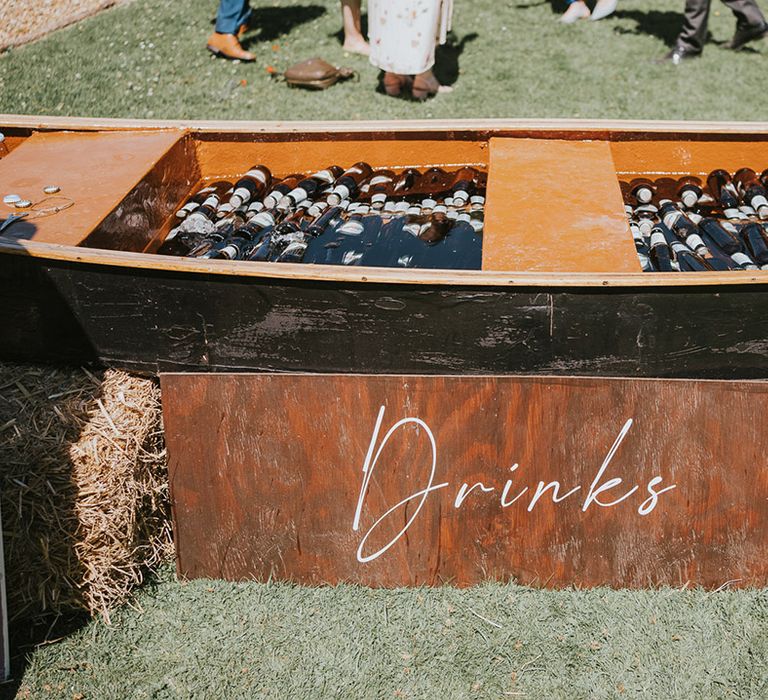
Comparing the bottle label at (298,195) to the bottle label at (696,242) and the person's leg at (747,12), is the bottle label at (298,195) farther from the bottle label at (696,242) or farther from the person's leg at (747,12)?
the person's leg at (747,12)

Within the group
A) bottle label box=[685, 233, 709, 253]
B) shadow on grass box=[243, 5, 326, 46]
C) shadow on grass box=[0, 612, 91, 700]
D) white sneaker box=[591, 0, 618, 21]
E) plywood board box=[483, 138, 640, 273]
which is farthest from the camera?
white sneaker box=[591, 0, 618, 21]

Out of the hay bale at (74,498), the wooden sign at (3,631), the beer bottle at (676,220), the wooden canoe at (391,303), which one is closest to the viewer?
the wooden sign at (3,631)

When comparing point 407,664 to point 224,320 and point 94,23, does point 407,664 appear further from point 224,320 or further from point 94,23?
point 94,23

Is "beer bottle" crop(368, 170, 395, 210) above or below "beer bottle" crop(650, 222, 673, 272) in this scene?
below

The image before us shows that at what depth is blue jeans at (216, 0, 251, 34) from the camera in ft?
30.0

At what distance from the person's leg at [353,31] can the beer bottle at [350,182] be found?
4.28 metres

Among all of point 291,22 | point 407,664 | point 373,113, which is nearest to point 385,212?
point 407,664

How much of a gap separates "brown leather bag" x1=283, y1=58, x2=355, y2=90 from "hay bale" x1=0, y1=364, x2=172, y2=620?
17.9 ft

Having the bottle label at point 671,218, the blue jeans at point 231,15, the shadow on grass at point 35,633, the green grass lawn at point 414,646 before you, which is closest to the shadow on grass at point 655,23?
the blue jeans at point 231,15

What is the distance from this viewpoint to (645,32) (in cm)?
1015

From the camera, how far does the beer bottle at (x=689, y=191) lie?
5274 millimetres

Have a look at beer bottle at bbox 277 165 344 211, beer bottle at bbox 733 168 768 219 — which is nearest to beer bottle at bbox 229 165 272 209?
beer bottle at bbox 277 165 344 211

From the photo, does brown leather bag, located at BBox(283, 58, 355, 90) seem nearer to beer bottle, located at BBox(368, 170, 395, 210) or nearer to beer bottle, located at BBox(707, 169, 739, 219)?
beer bottle, located at BBox(368, 170, 395, 210)

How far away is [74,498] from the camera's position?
3.88m
